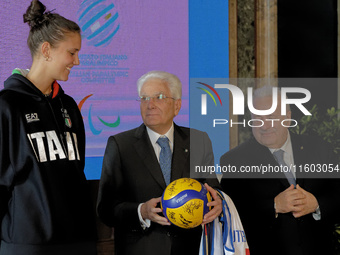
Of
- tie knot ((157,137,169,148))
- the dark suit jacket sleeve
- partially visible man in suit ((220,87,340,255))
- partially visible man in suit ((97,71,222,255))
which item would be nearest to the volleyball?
partially visible man in suit ((97,71,222,255))

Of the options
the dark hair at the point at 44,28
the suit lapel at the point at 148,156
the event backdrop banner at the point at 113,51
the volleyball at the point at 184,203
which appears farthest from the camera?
the event backdrop banner at the point at 113,51

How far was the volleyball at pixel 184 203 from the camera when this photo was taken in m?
2.60

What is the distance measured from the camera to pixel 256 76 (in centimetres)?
495

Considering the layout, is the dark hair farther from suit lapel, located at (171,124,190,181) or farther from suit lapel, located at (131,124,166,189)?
suit lapel, located at (171,124,190,181)

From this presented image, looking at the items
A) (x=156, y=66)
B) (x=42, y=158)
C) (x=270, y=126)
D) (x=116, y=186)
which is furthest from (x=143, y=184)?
(x=156, y=66)

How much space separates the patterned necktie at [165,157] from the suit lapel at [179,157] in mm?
30

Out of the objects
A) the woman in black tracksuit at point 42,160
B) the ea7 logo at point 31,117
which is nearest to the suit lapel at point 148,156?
the woman in black tracksuit at point 42,160

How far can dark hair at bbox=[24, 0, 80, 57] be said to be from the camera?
8.16 ft

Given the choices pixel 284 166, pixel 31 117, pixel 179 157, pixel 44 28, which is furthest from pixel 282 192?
pixel 44 28

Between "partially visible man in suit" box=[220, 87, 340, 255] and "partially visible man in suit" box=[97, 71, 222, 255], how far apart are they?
1.12 ft

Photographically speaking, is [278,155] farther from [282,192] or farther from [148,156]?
[148,156]

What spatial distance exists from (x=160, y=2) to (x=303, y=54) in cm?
183

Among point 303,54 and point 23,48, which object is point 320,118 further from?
point 23,48

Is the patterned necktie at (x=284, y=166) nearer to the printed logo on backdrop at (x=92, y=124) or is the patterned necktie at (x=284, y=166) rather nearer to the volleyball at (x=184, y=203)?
the volleyball at (x=184, y=203)
